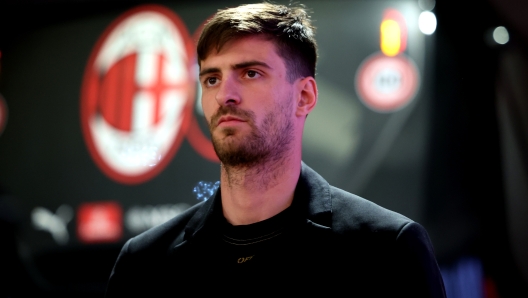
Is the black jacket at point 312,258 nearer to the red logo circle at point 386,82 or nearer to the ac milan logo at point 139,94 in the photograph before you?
the red logo circle at point 386,82

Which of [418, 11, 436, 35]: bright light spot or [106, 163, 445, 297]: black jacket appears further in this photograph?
[418, 11, 436, 35]: bright light spot

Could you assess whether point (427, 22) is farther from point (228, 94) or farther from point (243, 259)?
point (243, 259)

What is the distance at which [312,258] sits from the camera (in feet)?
2.95

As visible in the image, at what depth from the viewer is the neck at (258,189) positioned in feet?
3.06

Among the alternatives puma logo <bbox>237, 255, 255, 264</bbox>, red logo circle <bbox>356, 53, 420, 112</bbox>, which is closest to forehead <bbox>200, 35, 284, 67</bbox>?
puma logo <bbox>237, 255, 255, 264</bbox>

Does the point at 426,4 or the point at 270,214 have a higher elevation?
the point at 426,4

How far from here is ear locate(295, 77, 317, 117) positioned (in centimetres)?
98

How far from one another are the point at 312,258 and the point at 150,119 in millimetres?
1088

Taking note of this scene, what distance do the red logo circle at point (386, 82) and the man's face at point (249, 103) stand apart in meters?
0.71

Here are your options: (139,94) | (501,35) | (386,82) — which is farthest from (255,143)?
(139,94)

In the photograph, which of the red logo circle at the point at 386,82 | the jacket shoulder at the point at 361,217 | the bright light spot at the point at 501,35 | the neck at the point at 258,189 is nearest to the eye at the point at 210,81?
the neck at the point at 258,189

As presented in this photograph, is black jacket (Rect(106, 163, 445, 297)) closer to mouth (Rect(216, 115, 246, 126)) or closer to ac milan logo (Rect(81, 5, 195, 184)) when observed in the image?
mouth (Rect(216, 115, 246, 126))

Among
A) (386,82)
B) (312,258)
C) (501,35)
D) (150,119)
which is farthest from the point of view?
(150,119)

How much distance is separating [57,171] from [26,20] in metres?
0.66
